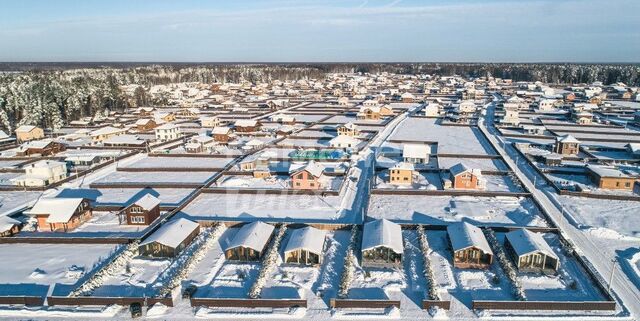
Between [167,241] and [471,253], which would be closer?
[471,253]

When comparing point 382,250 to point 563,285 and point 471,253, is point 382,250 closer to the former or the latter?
point 471,253

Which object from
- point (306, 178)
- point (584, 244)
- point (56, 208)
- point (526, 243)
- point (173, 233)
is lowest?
point (584, 244)

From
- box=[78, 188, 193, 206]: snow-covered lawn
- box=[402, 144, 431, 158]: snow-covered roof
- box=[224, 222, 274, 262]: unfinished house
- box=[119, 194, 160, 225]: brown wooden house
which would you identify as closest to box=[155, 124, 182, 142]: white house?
box=[78, 188, 193, 206]: snow-covered lawn

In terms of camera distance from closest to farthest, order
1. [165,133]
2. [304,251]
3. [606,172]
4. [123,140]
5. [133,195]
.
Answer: [304,251]
[133,195]
[606,172]
[123,140]
[165,133]

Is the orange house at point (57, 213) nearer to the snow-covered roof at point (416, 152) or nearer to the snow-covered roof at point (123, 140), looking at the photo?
the snow-covered roof at point (123, 140)

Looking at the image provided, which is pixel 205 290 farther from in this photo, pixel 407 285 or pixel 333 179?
pixel 333 179

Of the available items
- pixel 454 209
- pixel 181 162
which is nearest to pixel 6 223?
pixel 181 162

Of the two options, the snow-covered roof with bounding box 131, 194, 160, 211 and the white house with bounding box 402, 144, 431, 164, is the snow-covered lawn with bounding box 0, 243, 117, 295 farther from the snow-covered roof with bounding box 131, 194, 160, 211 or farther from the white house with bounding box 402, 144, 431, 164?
the white house with bounding box 402, 144, 431, 164
